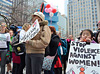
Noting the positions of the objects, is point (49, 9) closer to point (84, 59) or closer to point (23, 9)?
point (84, 59)

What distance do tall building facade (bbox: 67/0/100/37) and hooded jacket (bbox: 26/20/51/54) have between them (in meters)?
126

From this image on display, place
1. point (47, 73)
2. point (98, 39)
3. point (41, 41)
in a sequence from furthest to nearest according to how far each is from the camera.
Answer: point (47, 73) < point (98, 39) < point (41, 41)

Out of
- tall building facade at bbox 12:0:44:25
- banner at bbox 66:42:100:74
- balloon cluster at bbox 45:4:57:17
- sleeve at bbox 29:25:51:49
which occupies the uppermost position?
tall building facade at bbox 12:0:44:25

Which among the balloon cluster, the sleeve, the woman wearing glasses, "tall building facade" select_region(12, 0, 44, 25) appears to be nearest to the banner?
the sleeve

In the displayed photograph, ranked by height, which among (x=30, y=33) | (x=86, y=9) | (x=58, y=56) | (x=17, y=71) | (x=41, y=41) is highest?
(x=86, y=9)

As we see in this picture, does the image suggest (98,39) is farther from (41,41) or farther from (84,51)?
(41,41)

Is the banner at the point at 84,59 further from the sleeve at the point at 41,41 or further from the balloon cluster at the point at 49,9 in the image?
the balloon cluster at the point at 49,9

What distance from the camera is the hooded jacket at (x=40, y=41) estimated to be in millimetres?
2328

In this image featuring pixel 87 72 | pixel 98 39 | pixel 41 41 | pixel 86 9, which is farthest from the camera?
pixel 86 9

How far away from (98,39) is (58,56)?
143cm

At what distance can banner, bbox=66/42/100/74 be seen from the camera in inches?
82.7

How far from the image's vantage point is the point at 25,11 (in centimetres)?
1412

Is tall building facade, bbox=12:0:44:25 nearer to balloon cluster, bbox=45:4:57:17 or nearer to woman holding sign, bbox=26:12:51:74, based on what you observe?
balloon cluster, bbox=45:4:57:17

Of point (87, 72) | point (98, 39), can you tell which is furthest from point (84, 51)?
point (98, 39)
